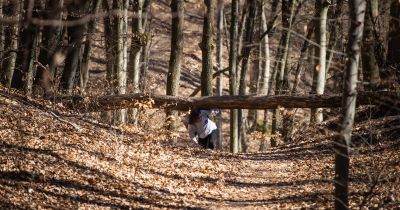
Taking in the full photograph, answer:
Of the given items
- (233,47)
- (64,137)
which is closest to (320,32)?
(233,47)

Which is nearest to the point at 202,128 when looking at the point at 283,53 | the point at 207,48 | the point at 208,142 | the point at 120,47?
the point at 208,142

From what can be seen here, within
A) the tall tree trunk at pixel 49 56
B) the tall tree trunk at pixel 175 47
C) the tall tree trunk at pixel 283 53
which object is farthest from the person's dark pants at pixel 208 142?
the tall tree trunk at pixel 49 56

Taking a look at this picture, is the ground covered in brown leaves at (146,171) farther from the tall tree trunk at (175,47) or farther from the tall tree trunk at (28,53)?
the tall tree trunk at (175,47)

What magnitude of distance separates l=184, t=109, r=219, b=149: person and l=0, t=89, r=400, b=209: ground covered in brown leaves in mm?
1243

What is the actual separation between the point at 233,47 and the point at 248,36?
1627 millimetres

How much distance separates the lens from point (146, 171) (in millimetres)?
10961

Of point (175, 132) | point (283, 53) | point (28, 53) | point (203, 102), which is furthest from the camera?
point (283, 53)

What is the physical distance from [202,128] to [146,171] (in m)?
4.95

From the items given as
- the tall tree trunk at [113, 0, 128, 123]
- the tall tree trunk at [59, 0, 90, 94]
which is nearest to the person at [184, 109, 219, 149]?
the tall tree trunk at [113, 0, 128, 123]

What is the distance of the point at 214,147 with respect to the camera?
16234mm

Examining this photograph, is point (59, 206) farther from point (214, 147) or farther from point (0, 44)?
point (0, 44)

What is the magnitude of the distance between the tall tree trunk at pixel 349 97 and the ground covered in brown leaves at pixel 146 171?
35 centimetres

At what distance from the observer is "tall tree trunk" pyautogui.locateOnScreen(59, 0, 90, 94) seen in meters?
14.1

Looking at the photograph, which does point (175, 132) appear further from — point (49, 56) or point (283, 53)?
point (283, 53)
